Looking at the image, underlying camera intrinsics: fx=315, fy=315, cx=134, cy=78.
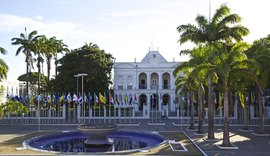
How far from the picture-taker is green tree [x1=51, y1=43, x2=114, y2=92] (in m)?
49.8

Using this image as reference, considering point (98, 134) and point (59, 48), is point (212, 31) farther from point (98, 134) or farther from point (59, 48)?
point (59, 48)

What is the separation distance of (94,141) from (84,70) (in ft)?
90.6

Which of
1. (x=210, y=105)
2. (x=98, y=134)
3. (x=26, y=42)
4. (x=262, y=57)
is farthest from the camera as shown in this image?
(x=26, y=42)

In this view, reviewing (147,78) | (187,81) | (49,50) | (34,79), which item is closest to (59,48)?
(49,50)

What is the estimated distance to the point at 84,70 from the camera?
49969 mm

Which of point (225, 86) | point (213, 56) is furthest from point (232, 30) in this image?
point (225, 86)


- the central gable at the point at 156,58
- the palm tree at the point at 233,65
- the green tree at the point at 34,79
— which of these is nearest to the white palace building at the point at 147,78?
the central gable at the point at 156,58

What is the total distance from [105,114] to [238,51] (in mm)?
25678

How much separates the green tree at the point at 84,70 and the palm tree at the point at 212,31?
2620cm

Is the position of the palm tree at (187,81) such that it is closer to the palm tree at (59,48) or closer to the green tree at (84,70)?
the green tree at (84,70)

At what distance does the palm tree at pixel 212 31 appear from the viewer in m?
25.1

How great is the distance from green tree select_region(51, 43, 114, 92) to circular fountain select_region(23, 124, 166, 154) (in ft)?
70.7

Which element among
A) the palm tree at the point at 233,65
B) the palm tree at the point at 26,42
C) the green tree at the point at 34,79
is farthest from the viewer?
the green tree at the point at 34,79

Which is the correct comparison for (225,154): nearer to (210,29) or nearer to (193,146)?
(193,146)
